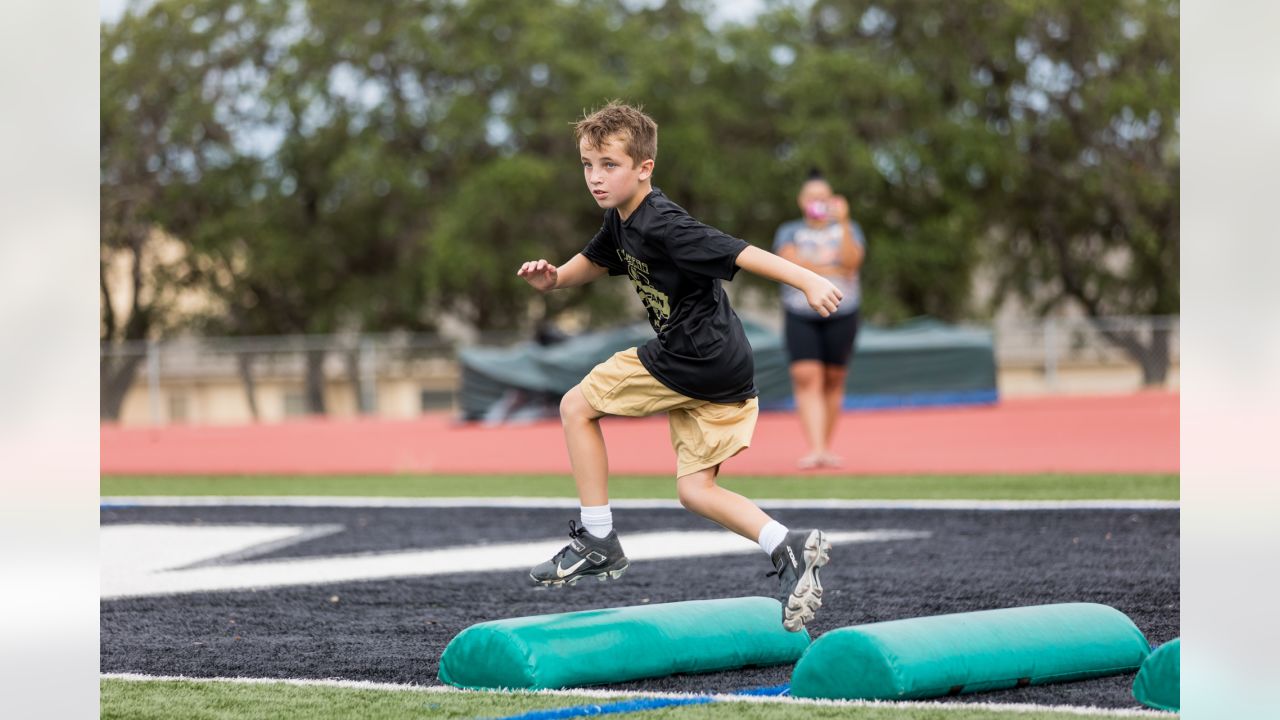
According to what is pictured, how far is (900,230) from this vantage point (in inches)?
1197

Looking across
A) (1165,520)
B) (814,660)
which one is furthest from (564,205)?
(814,660)

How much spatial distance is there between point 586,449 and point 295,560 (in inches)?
126

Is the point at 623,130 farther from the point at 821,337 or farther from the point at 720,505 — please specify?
the point at 821,337

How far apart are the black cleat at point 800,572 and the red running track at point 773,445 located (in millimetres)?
7825

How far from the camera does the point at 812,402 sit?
1112cm

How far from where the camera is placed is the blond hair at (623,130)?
4.68 m

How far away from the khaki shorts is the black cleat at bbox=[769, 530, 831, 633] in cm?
43

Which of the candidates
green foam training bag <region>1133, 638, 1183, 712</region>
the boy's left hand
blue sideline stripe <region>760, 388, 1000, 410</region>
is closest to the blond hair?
the boy's left hand

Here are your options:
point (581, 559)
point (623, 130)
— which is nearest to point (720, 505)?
point (581, 559)

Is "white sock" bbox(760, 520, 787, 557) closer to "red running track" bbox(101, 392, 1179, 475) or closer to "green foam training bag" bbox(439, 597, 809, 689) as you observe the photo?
"green foam training bag" bbox(439, 597, 809, 689)

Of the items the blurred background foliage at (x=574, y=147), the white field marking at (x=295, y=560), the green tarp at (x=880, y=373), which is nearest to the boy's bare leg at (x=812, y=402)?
the white field marking at (x=295, y=560)

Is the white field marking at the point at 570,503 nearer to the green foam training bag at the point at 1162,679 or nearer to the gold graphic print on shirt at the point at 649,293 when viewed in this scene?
the gold graphic print on shirt at the point at 649,293
